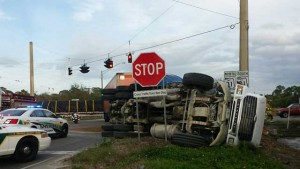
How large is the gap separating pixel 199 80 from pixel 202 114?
3.46 ft

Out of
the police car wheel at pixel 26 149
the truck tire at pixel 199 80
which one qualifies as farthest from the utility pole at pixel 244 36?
the police car wheel at pixel 26 149

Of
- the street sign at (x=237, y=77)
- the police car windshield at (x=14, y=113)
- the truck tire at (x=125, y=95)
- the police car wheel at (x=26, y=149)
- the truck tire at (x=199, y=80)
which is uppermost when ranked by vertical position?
the street sign at (x=237, y=77)

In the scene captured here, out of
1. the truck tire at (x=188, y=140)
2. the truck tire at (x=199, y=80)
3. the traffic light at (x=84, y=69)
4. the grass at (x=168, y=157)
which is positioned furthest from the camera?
the traffic light at (x=84, y=69)

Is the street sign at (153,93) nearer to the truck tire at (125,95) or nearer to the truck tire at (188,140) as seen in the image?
the truck tire at (188,140)

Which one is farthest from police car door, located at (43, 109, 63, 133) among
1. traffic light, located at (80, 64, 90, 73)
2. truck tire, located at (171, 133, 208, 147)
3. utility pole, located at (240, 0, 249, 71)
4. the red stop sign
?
traffic light, located at (80, 64, 90, 73)

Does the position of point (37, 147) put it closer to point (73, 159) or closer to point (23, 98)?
point (73, 159)

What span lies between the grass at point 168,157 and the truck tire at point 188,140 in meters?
0.25

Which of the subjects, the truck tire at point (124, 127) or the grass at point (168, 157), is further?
the truck tire at point (124, 127)

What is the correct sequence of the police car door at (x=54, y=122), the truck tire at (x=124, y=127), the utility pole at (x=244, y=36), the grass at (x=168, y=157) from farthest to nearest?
the police car door at (x=54, y=122)
the utility pole at (x=244, y=36)
the truck tire at (x=124, y=127)
the grass at (x=168, y=157)

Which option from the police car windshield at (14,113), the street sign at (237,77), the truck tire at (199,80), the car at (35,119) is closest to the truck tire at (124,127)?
the truck tire at (199,80)

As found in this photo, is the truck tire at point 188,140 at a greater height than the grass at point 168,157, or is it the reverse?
the truck tire at point 188,140

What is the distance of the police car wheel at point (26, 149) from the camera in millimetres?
11727

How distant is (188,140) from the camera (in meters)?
11.1

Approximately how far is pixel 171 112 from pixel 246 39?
19.7 feet
